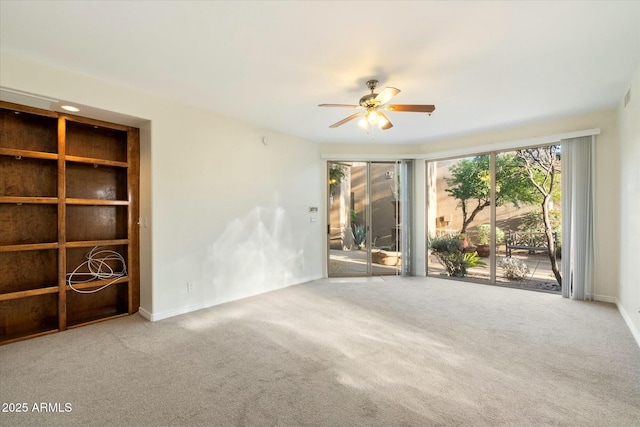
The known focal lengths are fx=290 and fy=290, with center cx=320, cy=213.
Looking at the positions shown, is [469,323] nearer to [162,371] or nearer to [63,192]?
[162,371]

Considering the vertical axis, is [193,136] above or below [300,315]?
above

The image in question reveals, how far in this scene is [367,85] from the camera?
300 cm

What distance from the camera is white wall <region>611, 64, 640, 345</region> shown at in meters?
2.81

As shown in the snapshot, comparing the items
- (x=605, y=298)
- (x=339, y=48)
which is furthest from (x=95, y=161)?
(x=605, y=298)

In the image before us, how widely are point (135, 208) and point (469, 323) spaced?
13.7 feet

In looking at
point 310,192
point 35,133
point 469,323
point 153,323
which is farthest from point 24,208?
point 469,323

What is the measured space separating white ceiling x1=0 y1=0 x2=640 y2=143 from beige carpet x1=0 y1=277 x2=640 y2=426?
2.60 meters

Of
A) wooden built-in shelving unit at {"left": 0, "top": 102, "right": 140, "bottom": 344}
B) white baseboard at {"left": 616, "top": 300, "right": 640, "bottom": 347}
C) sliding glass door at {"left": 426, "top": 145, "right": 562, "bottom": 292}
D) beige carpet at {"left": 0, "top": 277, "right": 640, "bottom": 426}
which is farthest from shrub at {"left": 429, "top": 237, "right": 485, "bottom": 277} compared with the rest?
wooden built-in shelving unit at {"left": 0, "top": 102, "right": 140, "bottom": 344}

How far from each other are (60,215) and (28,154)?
2.13 feet

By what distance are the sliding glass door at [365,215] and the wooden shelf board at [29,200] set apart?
4.11 meters

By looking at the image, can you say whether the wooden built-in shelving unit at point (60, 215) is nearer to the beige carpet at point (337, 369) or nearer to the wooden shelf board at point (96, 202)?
the wooden shelf board at point (96, 202)

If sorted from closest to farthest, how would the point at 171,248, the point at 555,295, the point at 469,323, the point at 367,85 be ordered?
the point at 367,85 → the point at 469,323 → the point at 171,248 → the point at 555,295

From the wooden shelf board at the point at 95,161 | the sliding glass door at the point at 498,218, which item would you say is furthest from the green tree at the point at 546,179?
the wooden shelf board at the point at 95,161

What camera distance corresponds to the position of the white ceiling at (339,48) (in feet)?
A: 6.42
